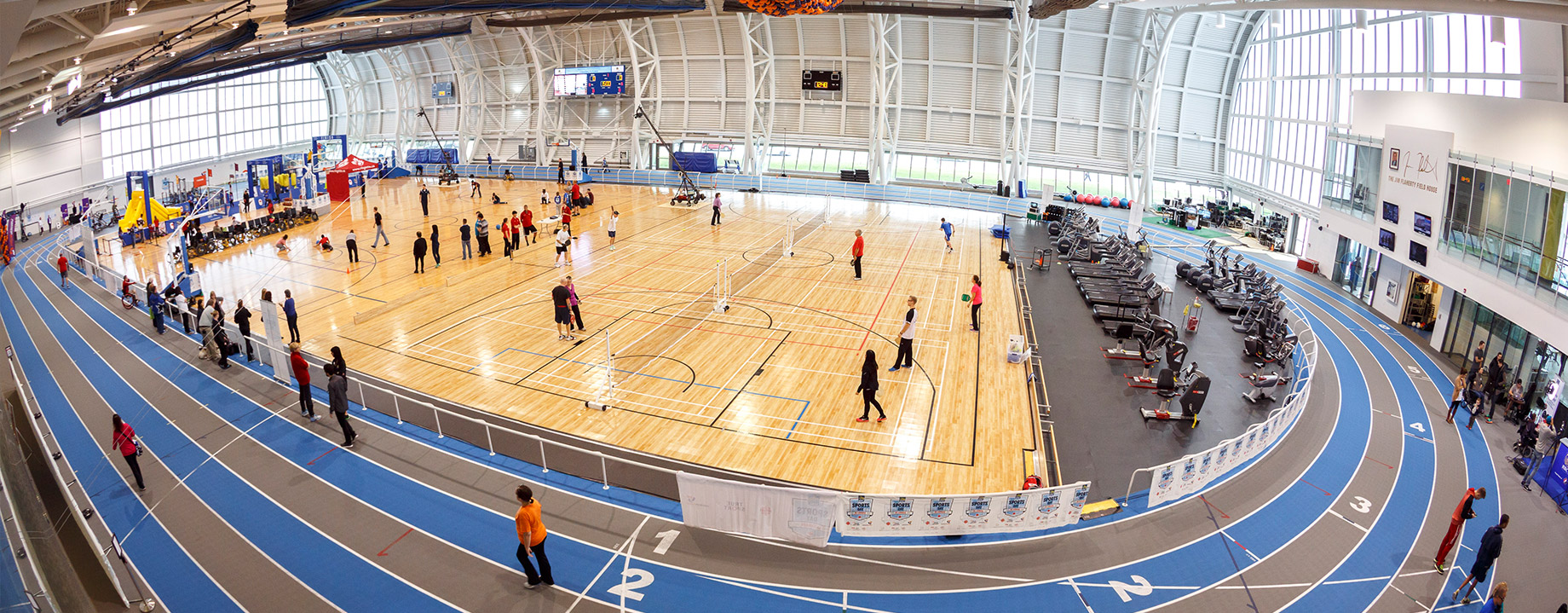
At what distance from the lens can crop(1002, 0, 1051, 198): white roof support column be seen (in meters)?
38.1

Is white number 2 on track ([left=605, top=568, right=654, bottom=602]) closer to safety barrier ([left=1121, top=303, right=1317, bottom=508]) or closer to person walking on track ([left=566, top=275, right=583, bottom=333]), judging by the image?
safety barrier ([left=1121, top=303, right=1317, bottom=508])

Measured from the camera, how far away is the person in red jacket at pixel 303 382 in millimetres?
12805

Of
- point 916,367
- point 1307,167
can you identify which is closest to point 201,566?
point 916,367

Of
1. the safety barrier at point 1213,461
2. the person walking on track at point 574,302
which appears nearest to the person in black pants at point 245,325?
the person walking on track at point 574,302

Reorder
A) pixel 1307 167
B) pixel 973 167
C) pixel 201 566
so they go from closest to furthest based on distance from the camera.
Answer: pixel 201 566 < pixel 1307 167 < pixel 973 167

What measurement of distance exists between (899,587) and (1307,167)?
33.3 m

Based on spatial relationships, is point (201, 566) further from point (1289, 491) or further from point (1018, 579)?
point (1289, 491)

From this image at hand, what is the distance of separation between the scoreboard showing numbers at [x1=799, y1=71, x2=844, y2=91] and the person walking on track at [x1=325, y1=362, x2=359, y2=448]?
3618 centimetres

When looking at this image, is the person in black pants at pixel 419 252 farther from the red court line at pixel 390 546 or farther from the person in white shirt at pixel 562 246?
the red court line at pixel 390 546

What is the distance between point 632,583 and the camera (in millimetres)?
9195

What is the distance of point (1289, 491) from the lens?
12281 millimetres

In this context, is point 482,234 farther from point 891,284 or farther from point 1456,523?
point 1456,523

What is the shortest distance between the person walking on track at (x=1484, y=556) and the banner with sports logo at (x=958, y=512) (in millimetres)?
4990

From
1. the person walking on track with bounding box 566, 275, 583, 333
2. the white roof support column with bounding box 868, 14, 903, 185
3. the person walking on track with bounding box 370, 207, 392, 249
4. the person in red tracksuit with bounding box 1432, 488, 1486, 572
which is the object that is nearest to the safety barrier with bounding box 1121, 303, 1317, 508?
the person in red tracksuit with bounding box 1432, 488, 1486, 572
